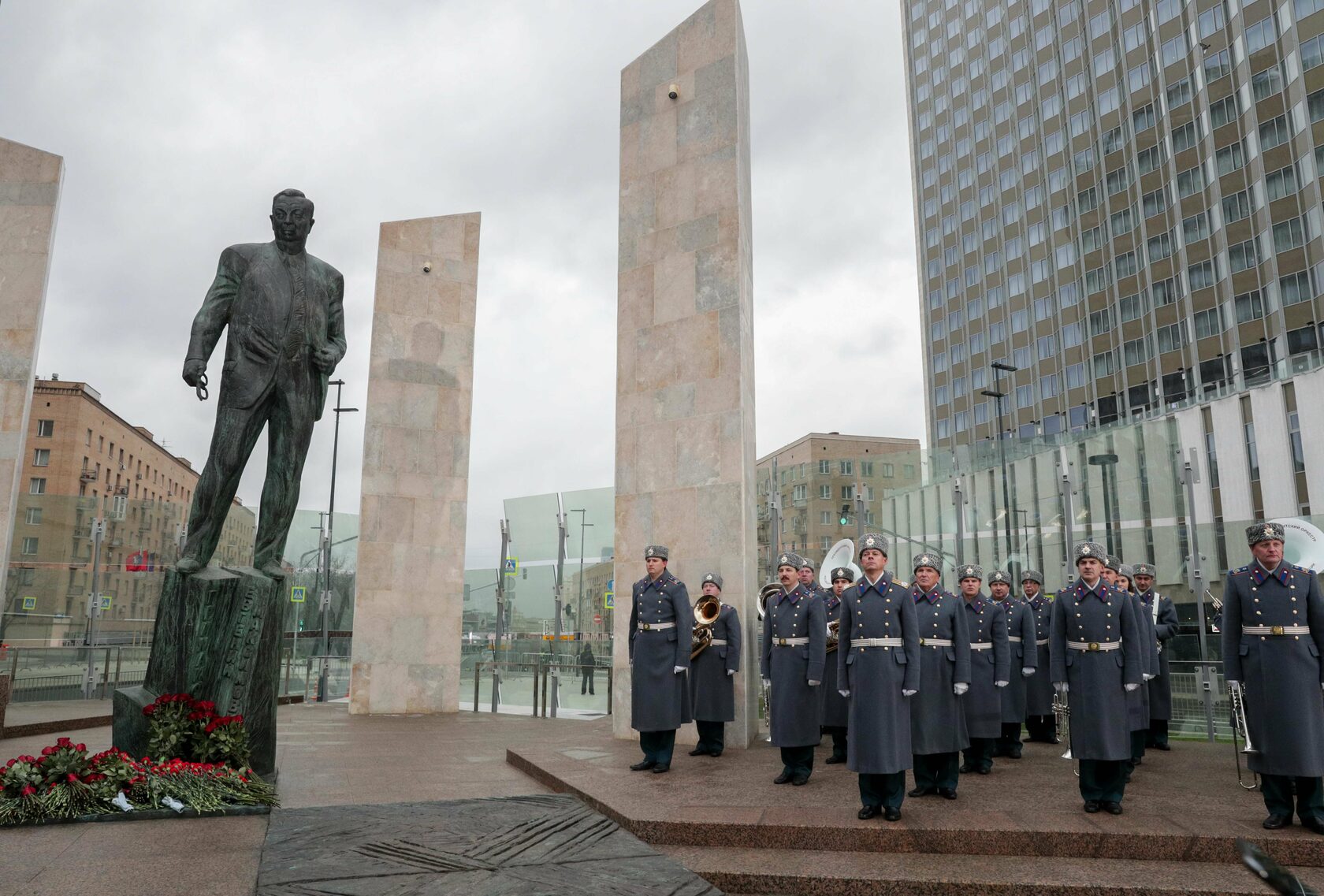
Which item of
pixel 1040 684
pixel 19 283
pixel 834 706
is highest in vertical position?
pixel 19 283

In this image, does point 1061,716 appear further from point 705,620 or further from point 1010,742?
point 705,620

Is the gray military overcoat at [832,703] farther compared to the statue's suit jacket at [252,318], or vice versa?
the gray military overcoat at [832,703]

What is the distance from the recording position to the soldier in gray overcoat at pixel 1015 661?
916 centimetres

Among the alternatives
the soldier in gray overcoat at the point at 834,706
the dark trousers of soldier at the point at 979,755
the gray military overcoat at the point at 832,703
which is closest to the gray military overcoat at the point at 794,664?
the soldier in gray overcoat at the point at 834,706

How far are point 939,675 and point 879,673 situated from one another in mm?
1021

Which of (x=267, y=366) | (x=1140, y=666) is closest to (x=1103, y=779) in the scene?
(x=1140, y=666)

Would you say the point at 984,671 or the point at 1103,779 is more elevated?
the point at 984,671

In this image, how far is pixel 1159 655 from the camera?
9.58 meters

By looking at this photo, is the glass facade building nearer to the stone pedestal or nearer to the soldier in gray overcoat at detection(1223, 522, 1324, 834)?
the soldier in gray overcoat at detection(1223, 522, 1324, 834)

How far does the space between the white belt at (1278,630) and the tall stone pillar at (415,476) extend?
1219cm

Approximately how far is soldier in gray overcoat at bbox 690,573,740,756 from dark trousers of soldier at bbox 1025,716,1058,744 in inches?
152

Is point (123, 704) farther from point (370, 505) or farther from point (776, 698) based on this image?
point (370, 505)

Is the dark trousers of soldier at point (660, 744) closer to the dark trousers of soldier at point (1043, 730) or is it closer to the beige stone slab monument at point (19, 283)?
the dark trousers of soldier at point (1043, 730)

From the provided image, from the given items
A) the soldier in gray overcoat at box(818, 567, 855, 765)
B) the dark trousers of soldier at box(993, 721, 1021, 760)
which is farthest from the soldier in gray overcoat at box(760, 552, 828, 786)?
the dark trousers of soldier at box(993, 721, 1021, 760)
